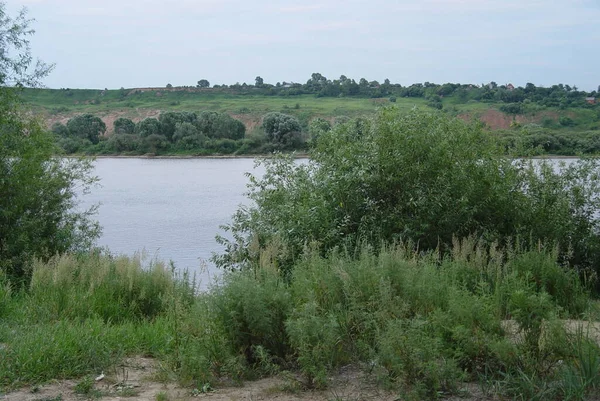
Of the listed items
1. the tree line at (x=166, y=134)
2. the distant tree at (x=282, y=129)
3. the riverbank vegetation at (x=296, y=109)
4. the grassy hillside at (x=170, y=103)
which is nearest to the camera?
the riverbank vegetation at (x=296, y=109)

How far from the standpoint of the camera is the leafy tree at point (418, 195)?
37.2 feet

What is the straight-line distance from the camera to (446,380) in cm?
495

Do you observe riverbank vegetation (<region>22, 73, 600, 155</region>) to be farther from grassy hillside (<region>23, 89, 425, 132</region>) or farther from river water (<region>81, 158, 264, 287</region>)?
river water (<region>81, 158, 264, 287</region>)

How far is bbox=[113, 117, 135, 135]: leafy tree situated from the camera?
5625cm

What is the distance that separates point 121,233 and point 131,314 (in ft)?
64.2

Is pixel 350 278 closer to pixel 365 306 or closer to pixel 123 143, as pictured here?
pixel 365 306

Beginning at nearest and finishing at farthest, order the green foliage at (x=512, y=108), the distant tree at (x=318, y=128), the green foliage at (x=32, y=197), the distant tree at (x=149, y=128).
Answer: the green foliage at (x=32, y=197), the distant tree at (x=318, y=128), the green foliage at (x=512, y=108), the distant tree at (x=149, y=128)

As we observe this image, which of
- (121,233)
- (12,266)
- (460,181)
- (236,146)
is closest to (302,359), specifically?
(460,181)

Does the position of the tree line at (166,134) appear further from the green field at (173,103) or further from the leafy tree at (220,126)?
the green field at (173,103)

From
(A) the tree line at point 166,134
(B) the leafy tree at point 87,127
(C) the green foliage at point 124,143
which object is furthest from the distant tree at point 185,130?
(B) the leafy tree at point 87,127

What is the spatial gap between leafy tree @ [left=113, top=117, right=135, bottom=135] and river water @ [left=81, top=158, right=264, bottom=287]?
236 centimetres

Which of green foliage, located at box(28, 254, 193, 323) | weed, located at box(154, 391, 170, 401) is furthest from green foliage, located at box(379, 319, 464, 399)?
green foliage, located at box(28, 254, 193, 323)

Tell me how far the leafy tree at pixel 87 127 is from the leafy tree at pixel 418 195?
130ft

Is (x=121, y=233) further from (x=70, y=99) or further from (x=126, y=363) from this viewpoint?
(x=70, y=99)
